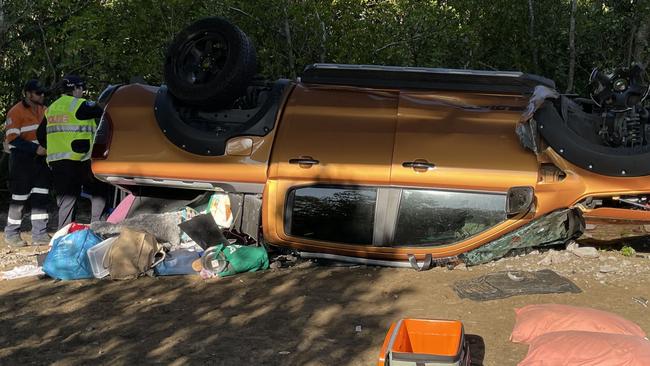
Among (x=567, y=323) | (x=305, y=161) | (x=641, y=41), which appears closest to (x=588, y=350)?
(x=567, y=323)

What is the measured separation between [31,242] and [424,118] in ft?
14.4

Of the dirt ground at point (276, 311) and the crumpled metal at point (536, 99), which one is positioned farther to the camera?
the crumpled metal at point (536, 99)

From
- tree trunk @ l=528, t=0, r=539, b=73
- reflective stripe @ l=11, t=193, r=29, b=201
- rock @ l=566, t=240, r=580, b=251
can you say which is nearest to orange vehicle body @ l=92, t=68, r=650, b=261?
rock @ l=566, t=240, r=580, b=251

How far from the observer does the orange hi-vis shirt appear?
7.98 metres

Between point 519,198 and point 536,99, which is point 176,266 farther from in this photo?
point 536,99

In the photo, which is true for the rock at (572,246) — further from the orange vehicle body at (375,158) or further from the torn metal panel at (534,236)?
the orange vehicle body at (375,158)

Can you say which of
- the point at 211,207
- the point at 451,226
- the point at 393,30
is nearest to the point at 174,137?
the point at 211,207

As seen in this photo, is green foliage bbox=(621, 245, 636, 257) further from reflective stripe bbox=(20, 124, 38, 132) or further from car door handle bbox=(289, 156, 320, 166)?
reflective stripe bbox=(20, 124, 38, 132)

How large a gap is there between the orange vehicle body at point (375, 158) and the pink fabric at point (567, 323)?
46.2 inches

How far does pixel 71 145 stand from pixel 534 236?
433 centimetres

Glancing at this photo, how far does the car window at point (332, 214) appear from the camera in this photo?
5719 mm

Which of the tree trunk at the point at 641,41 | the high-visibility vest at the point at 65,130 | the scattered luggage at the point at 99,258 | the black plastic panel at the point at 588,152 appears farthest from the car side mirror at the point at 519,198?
the tree trunk at the point at 641,41

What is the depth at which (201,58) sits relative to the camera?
633 centimetres

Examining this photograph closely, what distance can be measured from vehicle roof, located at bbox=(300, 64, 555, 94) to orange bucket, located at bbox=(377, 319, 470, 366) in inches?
98.8
